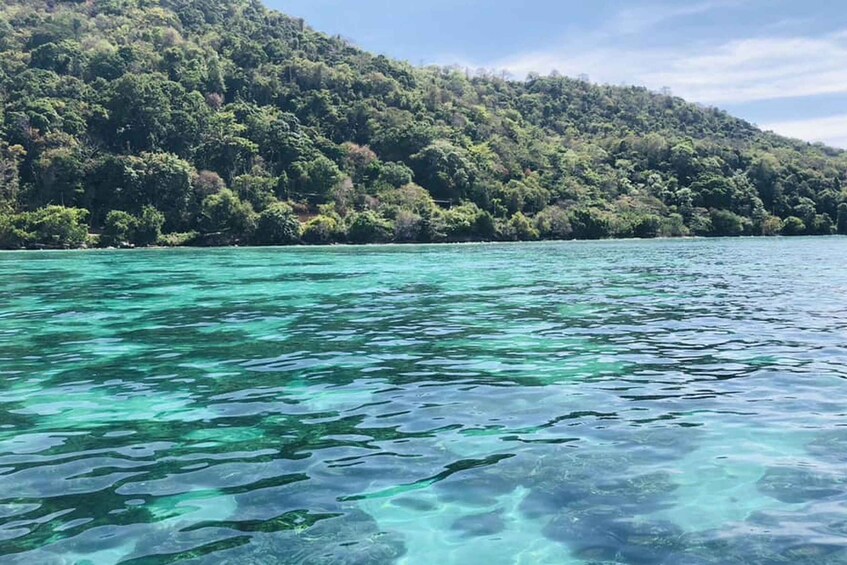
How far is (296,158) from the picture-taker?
332ft

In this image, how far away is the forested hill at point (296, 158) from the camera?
7925 cm

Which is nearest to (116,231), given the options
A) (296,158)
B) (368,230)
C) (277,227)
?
(277,227)

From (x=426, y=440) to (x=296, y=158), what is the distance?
319 ft

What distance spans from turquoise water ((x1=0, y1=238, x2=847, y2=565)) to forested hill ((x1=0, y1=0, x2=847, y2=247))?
62994mm

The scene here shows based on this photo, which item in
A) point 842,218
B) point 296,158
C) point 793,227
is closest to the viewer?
point 296,158

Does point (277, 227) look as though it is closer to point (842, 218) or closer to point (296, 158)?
point (296, 158)

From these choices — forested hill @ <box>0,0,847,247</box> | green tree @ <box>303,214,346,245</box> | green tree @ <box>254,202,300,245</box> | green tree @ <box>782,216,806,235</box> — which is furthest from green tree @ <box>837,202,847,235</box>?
green tree @ <box>254,202,300,245</box>

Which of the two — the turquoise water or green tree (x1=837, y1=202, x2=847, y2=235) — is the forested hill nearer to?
green tree (x1=837, y1=202, x2=847, y2=235)

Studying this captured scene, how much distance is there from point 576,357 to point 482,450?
5750 millimetres

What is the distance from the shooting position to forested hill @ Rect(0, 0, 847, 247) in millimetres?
79250

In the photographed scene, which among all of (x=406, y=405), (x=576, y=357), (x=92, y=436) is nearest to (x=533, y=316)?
(x=576, y=357)

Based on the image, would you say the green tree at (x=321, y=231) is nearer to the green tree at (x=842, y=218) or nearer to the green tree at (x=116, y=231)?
the green tree at (x=116, y=231)

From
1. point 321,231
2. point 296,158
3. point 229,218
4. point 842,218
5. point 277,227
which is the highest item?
point 296,158

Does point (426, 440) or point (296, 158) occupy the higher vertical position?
point (296, 158)
